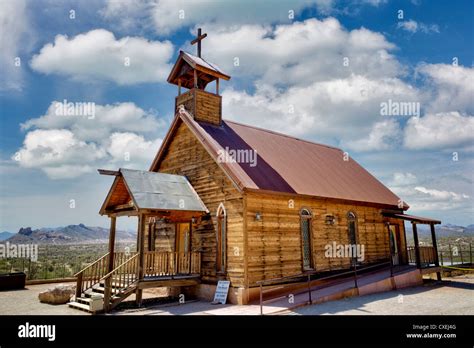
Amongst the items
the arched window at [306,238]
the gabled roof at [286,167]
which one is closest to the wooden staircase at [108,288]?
the gabled roof at [286,167]

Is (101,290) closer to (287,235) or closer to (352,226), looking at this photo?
(287,235)

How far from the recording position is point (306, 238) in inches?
611

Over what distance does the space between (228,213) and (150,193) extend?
299cm

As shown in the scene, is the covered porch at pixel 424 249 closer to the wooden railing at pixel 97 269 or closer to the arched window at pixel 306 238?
the arched window at pixel 306 238

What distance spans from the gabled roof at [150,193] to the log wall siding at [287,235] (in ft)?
7.96

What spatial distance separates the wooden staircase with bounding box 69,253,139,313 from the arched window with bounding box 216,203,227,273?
305cm

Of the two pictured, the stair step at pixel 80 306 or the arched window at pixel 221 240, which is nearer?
the stair step at pixel 80 306

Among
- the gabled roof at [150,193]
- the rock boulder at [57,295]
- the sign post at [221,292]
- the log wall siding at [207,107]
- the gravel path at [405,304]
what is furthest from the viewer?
the log wall siding at [207,107]

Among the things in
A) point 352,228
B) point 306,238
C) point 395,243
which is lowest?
point 395,243

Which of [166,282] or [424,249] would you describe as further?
[424,249]

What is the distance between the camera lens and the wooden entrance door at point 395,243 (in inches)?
794

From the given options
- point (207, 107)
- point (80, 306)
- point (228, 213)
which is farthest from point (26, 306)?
point (207, 107)

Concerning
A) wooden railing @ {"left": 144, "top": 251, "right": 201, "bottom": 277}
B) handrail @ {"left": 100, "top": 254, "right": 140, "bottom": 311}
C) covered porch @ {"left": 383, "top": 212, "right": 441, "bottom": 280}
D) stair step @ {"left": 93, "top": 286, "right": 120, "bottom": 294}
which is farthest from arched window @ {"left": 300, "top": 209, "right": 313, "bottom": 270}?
stair step @ {"left": 93, "top": 286, "right": 120, "bottom": 294}

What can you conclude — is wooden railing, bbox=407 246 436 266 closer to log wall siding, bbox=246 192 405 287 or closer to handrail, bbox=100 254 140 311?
log wall siding, bbox=246 192 405 287
